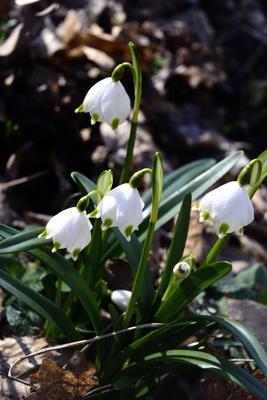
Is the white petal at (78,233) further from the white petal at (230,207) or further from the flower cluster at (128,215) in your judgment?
the white petal at (230,207)

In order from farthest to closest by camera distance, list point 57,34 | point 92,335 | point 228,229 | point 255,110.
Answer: point 255,110, point 57,34, point 92,335, point 228,229

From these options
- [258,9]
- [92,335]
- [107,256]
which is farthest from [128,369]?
[258,9]

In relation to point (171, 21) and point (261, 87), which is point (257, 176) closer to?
point (261, 87)

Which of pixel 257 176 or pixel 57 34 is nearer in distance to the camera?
pixel 257 176

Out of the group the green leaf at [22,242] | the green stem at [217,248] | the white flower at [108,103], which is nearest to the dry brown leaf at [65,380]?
the green leaf at [22,242]

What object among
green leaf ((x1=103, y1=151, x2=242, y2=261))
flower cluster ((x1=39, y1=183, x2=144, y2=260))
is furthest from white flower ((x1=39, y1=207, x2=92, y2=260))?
green leaf ((x1=103, y1=151, x2=242, y2=261))

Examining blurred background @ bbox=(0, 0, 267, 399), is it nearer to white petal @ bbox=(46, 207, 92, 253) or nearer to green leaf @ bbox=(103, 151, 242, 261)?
green leaf @ bbox=(103, 151, 242, 261)
